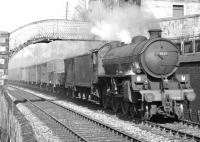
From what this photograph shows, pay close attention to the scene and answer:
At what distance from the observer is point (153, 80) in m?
12.3

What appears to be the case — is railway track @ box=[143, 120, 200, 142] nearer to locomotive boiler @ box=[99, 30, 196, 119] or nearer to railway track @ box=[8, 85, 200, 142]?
railway track @ box=[8, 85, 200, 142]

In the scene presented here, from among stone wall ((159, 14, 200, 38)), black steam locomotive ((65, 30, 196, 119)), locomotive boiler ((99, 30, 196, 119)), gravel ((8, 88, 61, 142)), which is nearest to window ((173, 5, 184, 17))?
stone wall ((159, 14, 200, 38))

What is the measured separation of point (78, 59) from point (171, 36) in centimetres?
734

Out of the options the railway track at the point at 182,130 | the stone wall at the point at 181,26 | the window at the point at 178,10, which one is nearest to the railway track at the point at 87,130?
the railway track at the point at 182,130

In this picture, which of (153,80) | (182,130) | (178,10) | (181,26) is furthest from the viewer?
(178,10)

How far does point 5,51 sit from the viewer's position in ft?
37.1

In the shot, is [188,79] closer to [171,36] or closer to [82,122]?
[82,122]

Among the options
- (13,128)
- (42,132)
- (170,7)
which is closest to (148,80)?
(42,132)

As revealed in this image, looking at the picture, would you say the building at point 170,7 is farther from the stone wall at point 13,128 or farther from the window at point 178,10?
the stone wall at point 13,128

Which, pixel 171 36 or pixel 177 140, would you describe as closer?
pixel 177 140

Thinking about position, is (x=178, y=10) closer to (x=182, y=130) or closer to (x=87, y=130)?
(x=182, y=130)

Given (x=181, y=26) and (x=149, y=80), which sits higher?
(x=181, y=26)

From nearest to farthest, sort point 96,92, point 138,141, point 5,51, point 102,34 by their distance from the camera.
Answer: point 138,141
point 5,51
point 96,92
point 102,34

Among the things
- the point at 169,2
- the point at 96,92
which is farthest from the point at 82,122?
the point at 169,2
